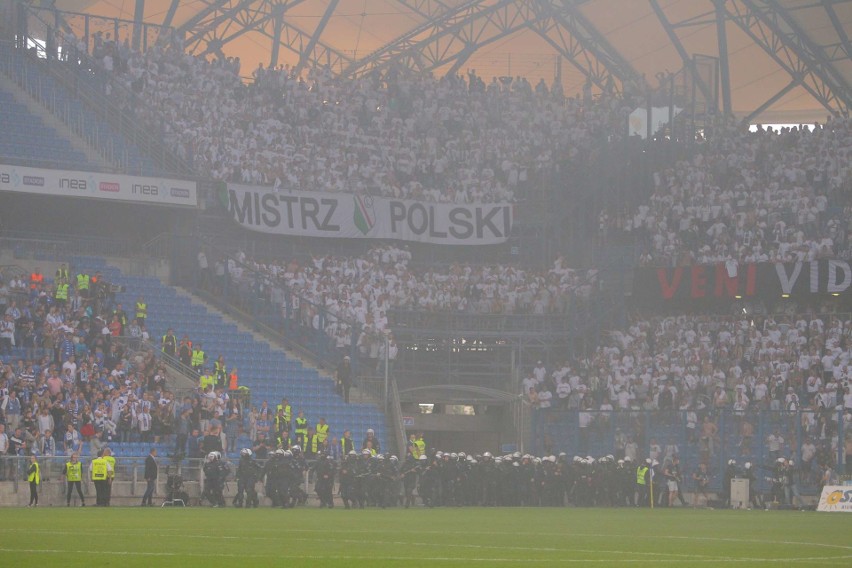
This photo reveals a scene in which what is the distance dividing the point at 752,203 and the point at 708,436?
11.8m

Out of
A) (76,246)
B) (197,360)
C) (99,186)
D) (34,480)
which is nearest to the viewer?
(34,480)

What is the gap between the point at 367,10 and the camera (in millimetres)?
63375

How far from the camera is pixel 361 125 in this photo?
52.0m

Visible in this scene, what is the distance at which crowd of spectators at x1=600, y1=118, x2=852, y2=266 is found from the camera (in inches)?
1809

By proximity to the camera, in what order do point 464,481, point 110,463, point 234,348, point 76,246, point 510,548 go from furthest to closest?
point 76,246 < point 234,348 < point 464,481 < point 110,463 < point 510,548

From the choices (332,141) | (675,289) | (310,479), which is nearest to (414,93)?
(332,141)

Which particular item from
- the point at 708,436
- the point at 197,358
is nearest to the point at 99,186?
the point at 197,358

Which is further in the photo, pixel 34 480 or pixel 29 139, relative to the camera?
pixel 29 139

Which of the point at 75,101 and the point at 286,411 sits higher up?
the point at 75,101

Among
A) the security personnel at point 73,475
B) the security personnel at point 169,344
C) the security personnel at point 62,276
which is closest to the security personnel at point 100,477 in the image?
the security personnel at point 73,475

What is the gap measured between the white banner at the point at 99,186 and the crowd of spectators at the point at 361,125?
229 centimetres

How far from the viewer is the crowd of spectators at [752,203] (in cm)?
4594

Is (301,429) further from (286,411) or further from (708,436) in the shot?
(708,436)

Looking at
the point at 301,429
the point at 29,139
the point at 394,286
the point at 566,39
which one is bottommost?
the point at 301,429
